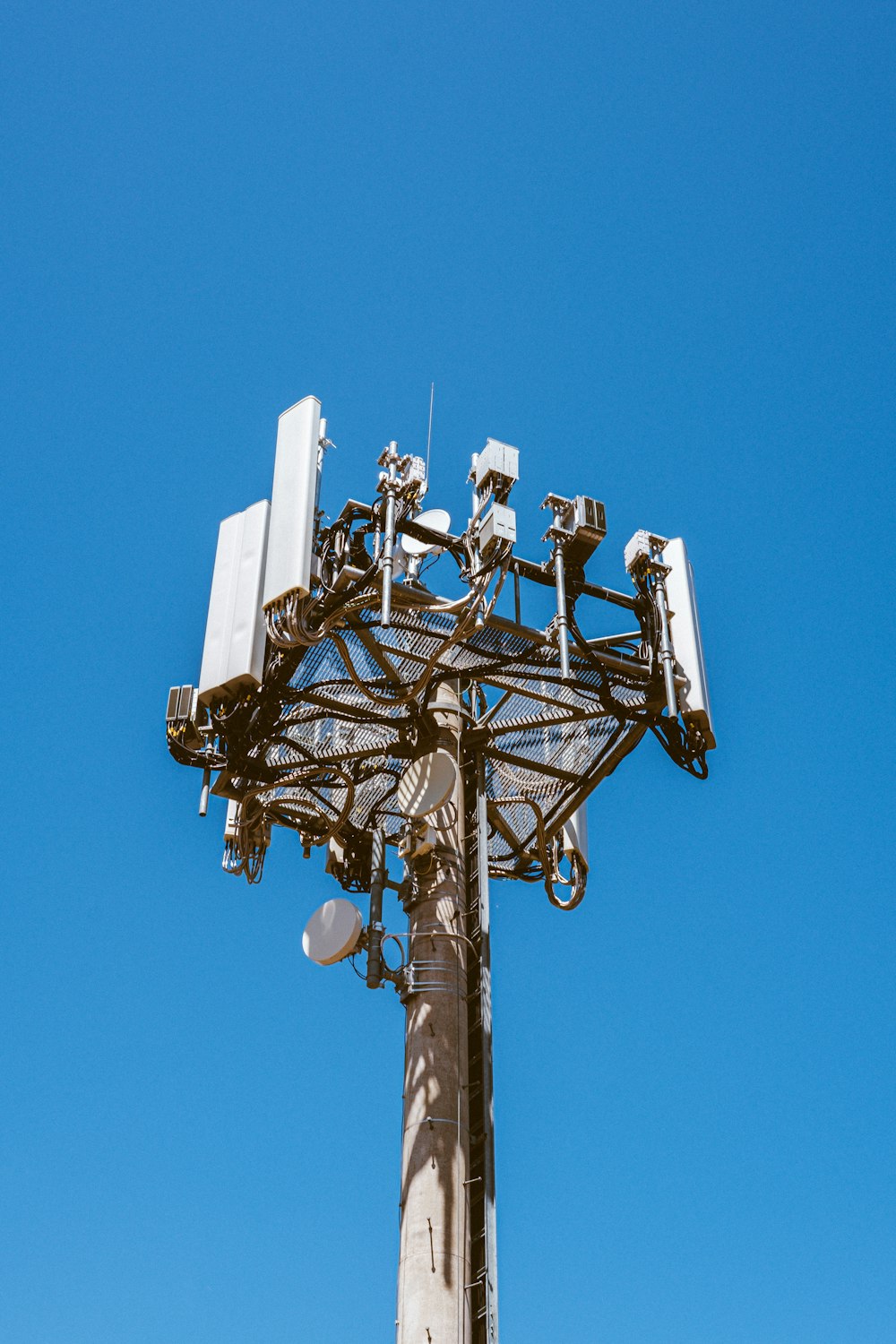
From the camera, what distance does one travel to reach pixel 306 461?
71.7 feet

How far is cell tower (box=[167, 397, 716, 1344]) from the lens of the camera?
68.3ft

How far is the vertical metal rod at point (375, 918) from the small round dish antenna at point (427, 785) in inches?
45.0

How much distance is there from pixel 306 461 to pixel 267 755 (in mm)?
5005

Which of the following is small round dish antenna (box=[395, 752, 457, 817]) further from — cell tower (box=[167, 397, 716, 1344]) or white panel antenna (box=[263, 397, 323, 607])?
white panel antenna (box=[263, 397, 323, 607])

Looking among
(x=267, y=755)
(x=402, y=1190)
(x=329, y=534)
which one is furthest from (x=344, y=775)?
(x=402, y=1190)

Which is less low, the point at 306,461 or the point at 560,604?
the point at 306,461

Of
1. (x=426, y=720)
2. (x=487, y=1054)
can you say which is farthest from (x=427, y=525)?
(x=487, y=1054)

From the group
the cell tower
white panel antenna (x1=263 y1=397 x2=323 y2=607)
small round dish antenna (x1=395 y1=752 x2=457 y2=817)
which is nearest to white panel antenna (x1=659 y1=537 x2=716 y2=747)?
the cell tower

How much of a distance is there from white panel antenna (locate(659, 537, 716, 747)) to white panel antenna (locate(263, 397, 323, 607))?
19.1 feet

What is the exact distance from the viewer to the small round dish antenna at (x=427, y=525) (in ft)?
79.3

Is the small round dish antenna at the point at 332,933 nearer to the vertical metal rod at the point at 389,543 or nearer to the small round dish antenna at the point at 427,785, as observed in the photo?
the small round dish antenna at the point at 427,785

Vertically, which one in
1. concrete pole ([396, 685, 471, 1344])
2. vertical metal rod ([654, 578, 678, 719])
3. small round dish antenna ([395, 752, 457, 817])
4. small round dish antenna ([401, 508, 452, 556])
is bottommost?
concrete pole ([396, 685, 471, 1344])

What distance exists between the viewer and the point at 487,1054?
72.6 ft

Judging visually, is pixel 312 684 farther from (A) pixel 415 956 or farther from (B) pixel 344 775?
(A) pixel 415 956
